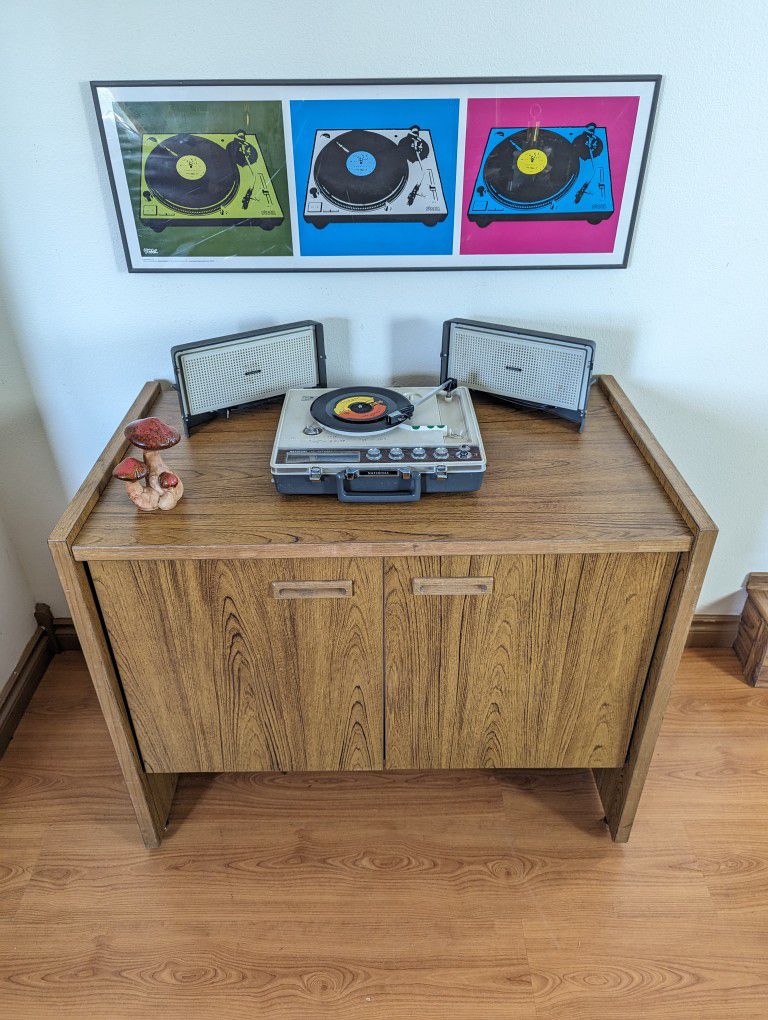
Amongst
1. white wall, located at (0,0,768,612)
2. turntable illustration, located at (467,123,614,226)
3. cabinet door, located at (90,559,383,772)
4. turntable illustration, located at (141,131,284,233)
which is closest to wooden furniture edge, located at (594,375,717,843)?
white wall, located at (0,0,768,612)

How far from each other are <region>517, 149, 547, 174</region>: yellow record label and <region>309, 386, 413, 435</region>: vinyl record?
0.51 metres

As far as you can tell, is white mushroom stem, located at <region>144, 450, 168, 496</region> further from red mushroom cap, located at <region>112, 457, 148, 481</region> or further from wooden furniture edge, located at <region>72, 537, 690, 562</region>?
wooden furniture edge, located at <region>72, 537, 690, 562</region>

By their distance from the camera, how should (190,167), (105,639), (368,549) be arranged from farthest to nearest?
(190,167), (105,639), (368,549)

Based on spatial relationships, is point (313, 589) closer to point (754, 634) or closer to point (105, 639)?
point (105, 639)

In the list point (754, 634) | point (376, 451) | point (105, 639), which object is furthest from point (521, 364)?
point (754, 634)

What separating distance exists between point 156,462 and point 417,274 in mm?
697

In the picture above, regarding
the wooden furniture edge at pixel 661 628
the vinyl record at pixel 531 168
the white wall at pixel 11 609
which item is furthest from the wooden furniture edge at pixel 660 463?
the white wall at pixel 11 609

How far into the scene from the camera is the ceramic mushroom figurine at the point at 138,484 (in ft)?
3.97

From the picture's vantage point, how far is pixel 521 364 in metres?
1.48

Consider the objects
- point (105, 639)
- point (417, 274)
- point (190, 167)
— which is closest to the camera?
point (105, 639)

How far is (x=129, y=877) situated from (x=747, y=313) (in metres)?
1.80

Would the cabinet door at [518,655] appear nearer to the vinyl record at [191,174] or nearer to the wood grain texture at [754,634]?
the wood grain texture at [754,634]

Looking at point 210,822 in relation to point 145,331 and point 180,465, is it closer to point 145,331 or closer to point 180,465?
point 180,465

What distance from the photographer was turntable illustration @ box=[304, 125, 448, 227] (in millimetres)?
1397
